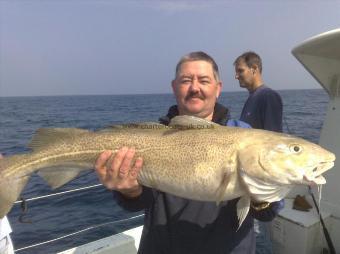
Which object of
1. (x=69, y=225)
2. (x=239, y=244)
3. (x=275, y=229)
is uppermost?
(x=239, y=244)

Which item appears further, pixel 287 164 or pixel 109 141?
pixel 109 141

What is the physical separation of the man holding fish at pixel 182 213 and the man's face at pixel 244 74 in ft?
10.4

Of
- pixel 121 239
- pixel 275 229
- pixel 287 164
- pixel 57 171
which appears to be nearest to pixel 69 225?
pixel 121 239

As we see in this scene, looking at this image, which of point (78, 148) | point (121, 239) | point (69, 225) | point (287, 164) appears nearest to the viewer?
point (287, 164)

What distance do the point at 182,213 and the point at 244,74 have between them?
377 centimetres

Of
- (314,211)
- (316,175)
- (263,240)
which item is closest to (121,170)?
(316,175)

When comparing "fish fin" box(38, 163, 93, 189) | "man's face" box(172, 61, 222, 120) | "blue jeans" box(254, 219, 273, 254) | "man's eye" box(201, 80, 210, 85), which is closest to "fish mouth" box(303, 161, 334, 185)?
"man's face" box(172, 61, 222, 120)

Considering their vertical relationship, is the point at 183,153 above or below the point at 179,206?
above

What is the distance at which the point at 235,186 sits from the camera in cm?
270

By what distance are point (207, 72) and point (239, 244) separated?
4.78 ft

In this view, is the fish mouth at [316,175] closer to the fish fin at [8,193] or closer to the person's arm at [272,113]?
the fish fin at [8,193]

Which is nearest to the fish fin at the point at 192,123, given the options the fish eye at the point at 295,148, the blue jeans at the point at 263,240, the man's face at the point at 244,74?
the fish eye at the point at 295,148

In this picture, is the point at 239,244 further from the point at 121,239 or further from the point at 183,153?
the point at 121,239

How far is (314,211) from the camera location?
5.42 metres
